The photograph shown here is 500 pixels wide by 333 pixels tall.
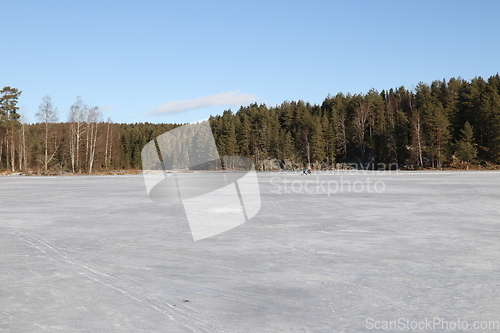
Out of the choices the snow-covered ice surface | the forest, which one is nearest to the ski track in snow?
the snow-covered ice surface

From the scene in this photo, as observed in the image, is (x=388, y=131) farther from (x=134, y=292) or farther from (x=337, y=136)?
(x=134, y=292)

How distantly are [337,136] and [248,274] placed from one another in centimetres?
8415

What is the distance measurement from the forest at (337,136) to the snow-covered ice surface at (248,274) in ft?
166

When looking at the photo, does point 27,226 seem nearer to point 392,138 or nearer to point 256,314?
point 256,314

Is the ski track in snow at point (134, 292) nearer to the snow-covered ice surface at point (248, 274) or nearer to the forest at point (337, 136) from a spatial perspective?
the snow-covered ice surface at point (248, 274)

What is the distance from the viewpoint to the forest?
62.2 metres

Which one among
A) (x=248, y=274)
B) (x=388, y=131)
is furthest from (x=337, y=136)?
(x=248, y=274)

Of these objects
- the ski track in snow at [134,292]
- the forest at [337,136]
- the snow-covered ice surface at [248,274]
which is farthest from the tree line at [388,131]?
the ski track in snow at [134,292]

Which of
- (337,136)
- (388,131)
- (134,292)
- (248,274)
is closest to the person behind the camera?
(134,292)

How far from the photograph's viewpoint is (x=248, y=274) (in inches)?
214

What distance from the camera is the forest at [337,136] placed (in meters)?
62.2

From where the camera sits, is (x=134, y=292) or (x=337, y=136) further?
(x=337, y=136)

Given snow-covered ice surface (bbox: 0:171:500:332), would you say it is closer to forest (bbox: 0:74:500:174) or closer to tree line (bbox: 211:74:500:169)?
forest (bbox: 0:74:500:174)

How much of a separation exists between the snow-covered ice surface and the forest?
1992 inches
